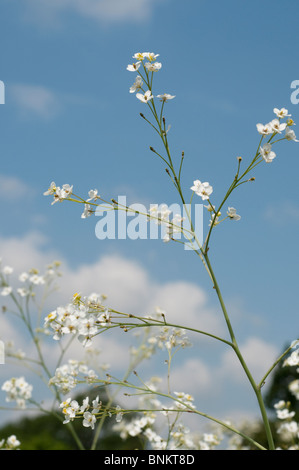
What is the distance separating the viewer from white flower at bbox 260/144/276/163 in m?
2.99

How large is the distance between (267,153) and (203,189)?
1.41ft

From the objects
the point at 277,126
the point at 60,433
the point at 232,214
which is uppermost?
the point at 277,126

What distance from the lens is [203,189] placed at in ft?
10.2

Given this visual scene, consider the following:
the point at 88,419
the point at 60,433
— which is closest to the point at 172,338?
the point at 88,419

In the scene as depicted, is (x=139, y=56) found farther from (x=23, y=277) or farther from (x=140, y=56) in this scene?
(x=23, y=277)

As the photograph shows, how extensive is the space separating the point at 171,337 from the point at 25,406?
2.67 metres

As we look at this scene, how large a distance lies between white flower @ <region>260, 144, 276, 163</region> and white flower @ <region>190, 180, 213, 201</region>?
36cm

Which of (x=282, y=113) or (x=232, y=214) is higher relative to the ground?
(x=282, y=113)

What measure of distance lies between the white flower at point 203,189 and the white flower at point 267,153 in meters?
0.36

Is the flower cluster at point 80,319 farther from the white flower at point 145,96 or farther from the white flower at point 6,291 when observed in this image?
the white flower at point 6,291

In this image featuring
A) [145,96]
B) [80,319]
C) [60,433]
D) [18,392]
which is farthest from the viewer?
[60,433]
